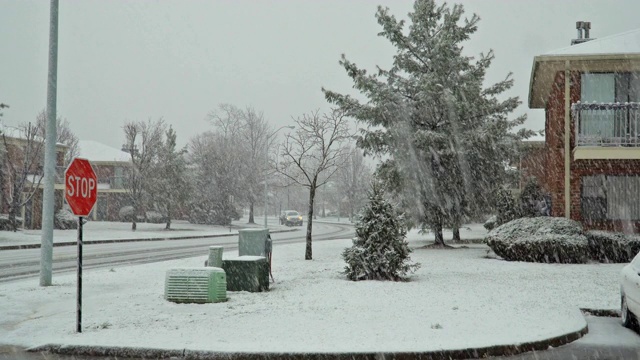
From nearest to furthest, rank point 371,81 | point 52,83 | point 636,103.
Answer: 1. point 52,83
2. point 636,103
3. point 371,81

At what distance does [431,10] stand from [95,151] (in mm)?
48122

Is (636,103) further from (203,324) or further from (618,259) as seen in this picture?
(203,324)

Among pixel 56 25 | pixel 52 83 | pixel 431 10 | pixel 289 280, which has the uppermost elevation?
pixel 431 10

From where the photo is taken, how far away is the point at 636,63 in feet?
64.3

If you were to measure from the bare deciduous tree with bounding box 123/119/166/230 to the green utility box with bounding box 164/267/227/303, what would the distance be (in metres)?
33.9

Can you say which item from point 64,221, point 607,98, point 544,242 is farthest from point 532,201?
point 64,221

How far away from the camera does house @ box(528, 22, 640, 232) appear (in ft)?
63.8

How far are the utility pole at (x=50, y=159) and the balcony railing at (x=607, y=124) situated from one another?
51.5 ft

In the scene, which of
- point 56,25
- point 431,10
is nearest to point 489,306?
point 56,25

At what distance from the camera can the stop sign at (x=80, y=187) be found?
7754mm

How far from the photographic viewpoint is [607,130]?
20391mm

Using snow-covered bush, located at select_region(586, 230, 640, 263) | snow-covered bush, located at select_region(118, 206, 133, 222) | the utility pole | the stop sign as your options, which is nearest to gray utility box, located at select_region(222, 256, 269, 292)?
the stop sign

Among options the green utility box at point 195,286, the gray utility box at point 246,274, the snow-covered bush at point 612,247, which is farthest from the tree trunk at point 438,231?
the green utility box at point 195,286

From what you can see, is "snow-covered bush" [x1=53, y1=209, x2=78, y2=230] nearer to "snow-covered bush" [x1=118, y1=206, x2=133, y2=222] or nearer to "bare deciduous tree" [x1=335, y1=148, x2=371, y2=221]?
"snow-covered bush" [x1=118, y1=206, x2=133, y2=222]
